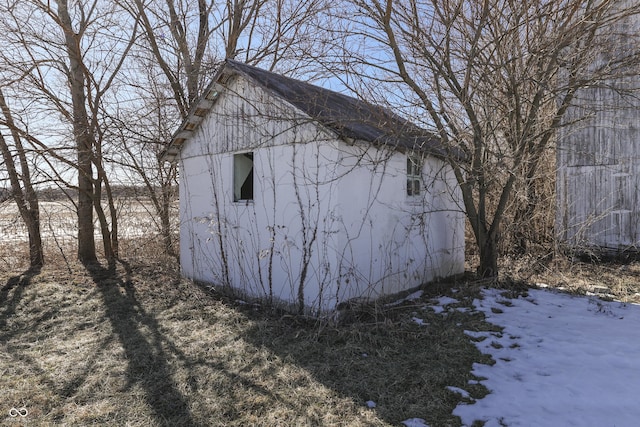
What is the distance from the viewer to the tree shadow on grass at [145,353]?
3516mm

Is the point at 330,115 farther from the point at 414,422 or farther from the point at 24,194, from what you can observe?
the point at 24,194

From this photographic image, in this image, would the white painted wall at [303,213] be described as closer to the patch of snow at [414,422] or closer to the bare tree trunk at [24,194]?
the patch of snow at [414,422]

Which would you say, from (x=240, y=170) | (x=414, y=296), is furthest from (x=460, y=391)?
(x=240, y=170)

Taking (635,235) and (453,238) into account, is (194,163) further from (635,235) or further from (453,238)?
(635,235)

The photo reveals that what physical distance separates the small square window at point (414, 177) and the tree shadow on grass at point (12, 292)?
686 centimetres

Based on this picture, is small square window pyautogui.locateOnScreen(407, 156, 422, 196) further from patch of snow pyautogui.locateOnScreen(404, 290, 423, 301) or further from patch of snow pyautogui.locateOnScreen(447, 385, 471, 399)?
patch of snow pyautogui.locateOnScreen(447, 385, 471, 399)

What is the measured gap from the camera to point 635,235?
10133 mm

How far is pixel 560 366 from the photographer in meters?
4.18

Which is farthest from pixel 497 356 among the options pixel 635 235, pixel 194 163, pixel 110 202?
pixel 110 202

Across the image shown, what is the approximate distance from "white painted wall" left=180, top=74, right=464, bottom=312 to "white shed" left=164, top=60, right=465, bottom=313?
2cm

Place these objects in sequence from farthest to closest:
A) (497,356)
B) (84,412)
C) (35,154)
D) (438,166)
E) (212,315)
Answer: (35,154) → (438,166) → (212,315) → (497,356) → (84,412)

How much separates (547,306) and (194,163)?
23.3 feet

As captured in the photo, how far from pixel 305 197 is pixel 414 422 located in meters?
3.61

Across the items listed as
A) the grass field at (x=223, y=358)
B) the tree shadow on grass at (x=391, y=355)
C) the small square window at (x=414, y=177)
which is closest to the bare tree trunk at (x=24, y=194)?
the grass field at (x=223, y=358)
